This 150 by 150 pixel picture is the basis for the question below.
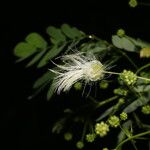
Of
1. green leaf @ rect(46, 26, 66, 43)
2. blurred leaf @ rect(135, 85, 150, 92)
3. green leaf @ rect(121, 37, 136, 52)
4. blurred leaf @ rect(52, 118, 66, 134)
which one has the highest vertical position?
green leaf @ rect(46, 26, 66, 43)

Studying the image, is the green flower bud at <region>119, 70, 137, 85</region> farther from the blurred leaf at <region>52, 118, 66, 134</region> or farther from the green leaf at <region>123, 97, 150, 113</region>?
the blurred leaf at <region>52, 118, 66, 134</region>

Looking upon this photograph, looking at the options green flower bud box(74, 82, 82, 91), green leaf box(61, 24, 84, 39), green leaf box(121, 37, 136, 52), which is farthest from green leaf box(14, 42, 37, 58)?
green leaf box(121, 37, 136, 52)

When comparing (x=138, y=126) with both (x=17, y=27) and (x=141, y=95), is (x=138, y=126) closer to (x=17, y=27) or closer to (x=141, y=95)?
(x=141, y=95)

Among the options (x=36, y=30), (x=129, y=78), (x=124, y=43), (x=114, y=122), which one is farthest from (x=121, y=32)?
(x=36, y=30)

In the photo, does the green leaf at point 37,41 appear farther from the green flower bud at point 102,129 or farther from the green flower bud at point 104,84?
the green flower bud at point 102,129

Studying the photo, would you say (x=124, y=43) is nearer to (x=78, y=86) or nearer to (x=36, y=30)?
(x=78, y=86)

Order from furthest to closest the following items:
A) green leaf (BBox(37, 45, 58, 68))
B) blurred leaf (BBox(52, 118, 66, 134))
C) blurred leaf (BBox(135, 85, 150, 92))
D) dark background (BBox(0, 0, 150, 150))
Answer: dark background (BBox(0, 0, 150, 150)) < blurred leaf (BBox(52, 118, 66, 134)) < green leaf (BBox(37, 45, 58, 68)) < blurred leaf (BBox(135, 85, 150, 92))

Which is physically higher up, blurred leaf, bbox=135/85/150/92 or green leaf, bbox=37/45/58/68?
green leaf, bbox=37/45/58/68
